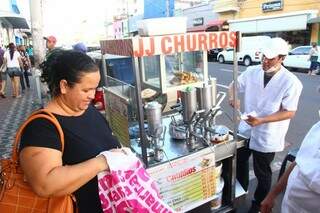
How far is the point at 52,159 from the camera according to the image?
4.18ft

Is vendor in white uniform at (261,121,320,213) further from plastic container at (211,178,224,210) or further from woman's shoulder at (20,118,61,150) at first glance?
woman's shoulder at (20,118,61,150)

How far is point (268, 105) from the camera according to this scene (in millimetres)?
2834

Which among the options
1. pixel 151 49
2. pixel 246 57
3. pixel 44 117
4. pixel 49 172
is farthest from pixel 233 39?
pixel 246 57

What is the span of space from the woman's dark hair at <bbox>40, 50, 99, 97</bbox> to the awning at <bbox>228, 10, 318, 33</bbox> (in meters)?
20.2

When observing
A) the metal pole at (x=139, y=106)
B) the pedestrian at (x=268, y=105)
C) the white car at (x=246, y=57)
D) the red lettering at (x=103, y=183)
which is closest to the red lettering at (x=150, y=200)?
the red lettering at (x=103, y=183)

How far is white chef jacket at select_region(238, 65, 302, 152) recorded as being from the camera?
276 centimetres

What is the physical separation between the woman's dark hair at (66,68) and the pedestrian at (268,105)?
1672mm

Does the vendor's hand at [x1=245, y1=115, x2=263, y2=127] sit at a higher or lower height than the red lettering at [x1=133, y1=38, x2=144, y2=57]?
lower

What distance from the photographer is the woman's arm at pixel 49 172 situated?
124 cm

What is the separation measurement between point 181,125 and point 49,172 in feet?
5.99

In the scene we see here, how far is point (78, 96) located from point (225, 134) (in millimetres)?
1637

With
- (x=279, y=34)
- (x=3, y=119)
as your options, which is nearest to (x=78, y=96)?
(x=3, y=119)

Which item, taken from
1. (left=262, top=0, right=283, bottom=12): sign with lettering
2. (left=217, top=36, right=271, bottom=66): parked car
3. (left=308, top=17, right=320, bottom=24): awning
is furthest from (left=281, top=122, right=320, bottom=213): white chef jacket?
(left=262, top=0, right=283, bottom=12): sign with lettering

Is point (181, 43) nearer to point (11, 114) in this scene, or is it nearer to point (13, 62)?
point (11, 114)
